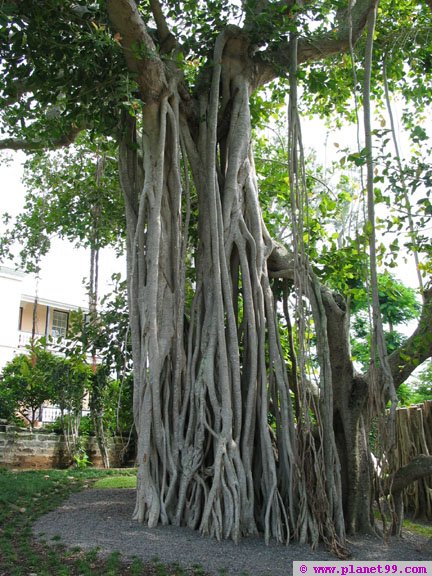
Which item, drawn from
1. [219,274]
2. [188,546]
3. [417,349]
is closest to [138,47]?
[219,274]

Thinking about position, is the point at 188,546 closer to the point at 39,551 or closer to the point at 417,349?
the point at 39,551

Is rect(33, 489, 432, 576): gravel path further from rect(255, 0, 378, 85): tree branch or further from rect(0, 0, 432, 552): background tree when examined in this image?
rect(255, 0, 378, 85): tree branch

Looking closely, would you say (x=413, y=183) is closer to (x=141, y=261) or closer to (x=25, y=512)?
(x=141, y=261)

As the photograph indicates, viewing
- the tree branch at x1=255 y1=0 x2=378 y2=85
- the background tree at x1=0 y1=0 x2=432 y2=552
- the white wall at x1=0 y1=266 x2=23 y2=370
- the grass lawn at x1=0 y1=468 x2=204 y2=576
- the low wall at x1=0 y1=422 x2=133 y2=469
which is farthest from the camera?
the white wall at x1=0 y1=266 x2=23 y2=370

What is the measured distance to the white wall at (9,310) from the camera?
1703 centimetres

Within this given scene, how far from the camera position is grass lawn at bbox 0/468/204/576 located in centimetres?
371

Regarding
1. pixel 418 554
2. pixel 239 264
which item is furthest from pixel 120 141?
pixel 418 554

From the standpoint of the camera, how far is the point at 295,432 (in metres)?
5.23

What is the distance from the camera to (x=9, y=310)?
17.4 metres

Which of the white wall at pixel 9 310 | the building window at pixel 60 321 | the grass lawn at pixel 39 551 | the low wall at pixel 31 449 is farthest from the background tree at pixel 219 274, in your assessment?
the building window at pixel 60 321

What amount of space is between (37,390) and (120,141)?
6555 millimetres

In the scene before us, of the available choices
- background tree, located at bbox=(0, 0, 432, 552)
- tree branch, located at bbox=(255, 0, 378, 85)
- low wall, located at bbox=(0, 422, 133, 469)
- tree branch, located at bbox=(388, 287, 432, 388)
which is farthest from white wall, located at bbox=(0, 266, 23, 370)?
tree branch, located at bbox=(388, 287, 432, 388)

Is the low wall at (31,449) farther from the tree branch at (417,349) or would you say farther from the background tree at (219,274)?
the tree branch at (417,349)

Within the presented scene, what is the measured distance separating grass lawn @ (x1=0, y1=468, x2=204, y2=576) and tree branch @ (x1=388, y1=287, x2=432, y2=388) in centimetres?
239
